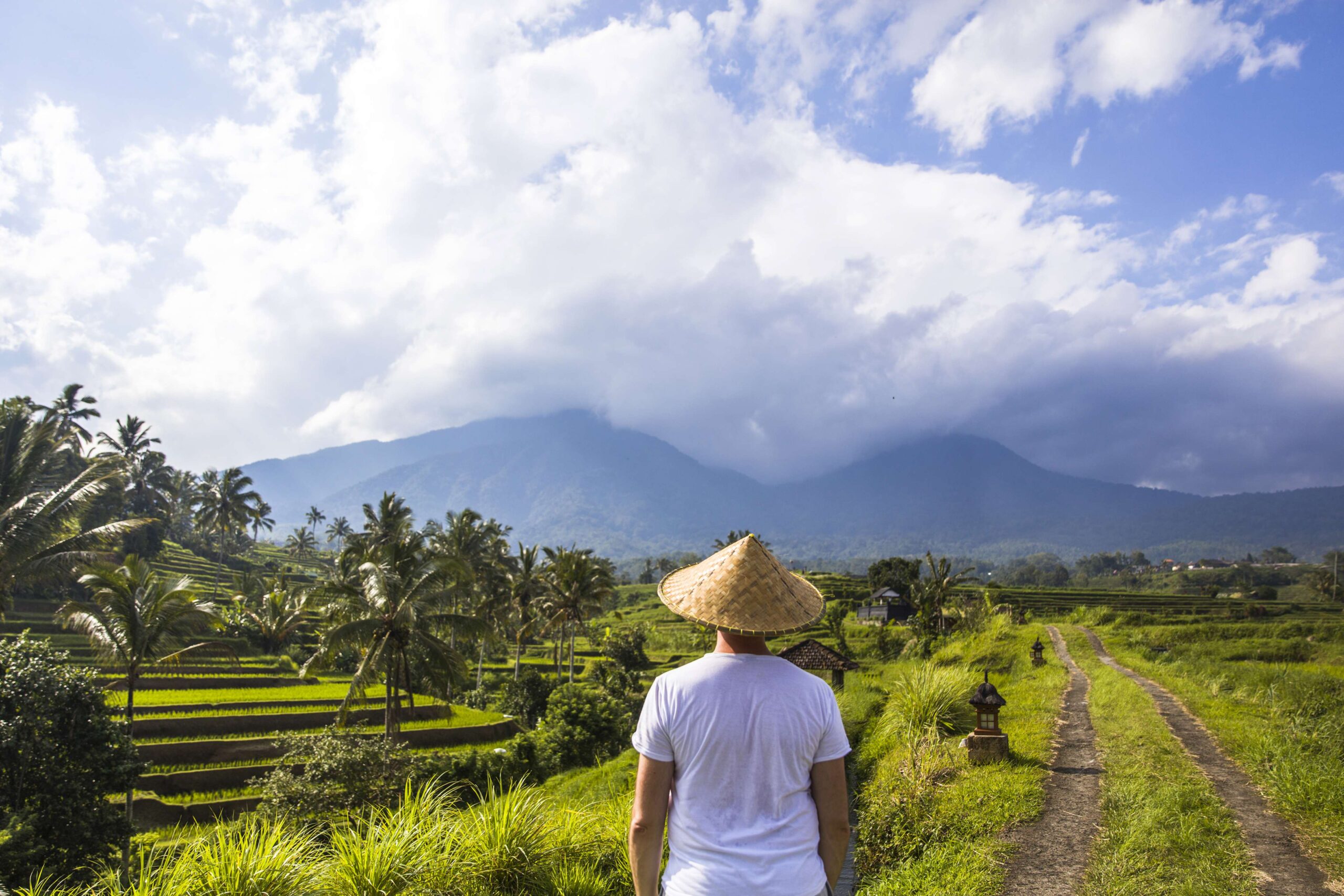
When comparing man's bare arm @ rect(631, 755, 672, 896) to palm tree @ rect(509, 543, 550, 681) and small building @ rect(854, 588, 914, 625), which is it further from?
small building @ rect(854, 588, 914, 625)

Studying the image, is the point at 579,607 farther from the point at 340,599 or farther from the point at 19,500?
the point at 19,500

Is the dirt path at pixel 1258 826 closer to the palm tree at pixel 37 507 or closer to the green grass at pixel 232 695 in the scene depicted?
the palm tree at pixel 37 507

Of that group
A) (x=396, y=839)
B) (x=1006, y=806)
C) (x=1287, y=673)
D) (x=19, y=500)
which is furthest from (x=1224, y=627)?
(x=19, y=500)

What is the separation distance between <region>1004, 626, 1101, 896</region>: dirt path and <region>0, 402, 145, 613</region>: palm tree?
20411 mm

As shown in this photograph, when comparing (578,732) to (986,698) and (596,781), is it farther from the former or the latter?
(986,698)

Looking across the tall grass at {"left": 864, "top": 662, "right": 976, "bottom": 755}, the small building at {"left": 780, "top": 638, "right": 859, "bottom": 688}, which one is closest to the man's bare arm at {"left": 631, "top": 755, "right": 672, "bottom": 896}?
the tall grass at {"left": 864, "top": 662, "right": 976, "bottom": 755}

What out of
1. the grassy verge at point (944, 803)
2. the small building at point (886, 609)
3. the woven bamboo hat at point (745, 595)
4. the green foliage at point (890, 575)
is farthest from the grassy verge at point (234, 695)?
the green foliage at point (890, 575)

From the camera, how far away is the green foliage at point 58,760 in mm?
10211

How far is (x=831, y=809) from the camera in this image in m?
2.62

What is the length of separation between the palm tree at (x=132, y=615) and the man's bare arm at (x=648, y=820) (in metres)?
19.0

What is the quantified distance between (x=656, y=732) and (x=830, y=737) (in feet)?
2.12

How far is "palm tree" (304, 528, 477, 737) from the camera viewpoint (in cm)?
1941

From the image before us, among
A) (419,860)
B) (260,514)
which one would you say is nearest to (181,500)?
(260,514)

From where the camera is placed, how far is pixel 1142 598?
66688mm
